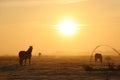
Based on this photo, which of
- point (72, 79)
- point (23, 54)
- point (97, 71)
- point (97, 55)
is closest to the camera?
point (72, 79)

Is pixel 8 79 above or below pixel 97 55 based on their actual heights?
below

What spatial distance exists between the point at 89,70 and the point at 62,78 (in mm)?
6988

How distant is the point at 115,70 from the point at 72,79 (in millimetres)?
8469

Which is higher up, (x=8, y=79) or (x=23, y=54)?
(x=23, y=54)

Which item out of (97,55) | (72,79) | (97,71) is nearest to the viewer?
(72,79)

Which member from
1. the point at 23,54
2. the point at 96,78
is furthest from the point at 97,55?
the point at 96,78

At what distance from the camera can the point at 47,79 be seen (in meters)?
27.5

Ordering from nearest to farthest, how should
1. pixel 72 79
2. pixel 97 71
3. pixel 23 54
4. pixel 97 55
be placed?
pixel 72 79
pixel 97 71
pixel 23 54
pixel 97 55

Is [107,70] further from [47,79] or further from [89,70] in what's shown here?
[47,79]

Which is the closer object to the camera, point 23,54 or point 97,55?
point 23,54

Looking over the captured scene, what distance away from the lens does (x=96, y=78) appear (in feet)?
92.2

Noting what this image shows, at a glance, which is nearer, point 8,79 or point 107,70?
point 8,79

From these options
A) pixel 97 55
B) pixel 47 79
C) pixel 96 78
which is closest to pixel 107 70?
pixel 96 78

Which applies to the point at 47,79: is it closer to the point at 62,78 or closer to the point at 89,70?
the point at 62,78
